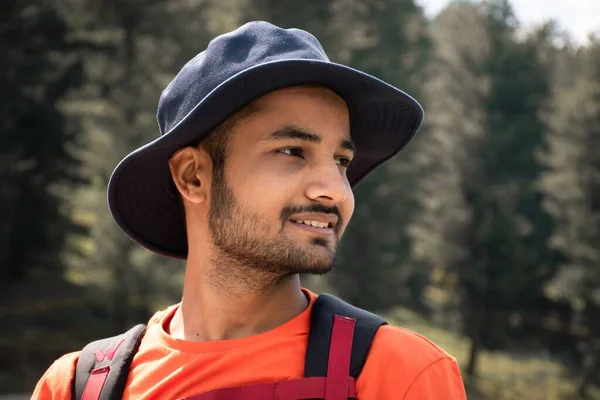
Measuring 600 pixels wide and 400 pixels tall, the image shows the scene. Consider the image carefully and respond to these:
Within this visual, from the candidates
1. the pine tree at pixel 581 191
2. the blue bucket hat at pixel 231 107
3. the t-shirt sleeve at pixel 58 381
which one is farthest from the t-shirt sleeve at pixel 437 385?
the pine tree at pixel 581 191

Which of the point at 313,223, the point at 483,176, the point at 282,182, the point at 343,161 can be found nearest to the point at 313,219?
the point at 313,223

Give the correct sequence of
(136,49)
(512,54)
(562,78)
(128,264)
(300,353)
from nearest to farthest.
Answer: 1. (300,353)
2. (128,264)
3. (136,49)
4. (512,54)
5. (562,78)

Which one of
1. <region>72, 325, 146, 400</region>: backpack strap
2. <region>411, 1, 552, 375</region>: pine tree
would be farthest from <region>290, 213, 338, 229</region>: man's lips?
<region>411, 1, 552, 375</region>: pine tree

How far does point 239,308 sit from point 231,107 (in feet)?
1.85

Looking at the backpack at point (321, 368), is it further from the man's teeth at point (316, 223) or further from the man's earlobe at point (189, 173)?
the man's earlobe at point (189, 173)

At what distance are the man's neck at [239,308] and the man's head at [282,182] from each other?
9cm

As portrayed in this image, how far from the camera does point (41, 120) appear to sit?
19922 millimetres

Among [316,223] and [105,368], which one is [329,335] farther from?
[105,368]

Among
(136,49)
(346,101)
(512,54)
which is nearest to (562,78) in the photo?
(512,54)

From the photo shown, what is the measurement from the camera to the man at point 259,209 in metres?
1.92

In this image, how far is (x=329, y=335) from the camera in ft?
6.35

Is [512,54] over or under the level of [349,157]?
over

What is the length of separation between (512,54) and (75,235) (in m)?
15.8

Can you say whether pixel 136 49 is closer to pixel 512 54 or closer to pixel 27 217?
pixel 27 217
